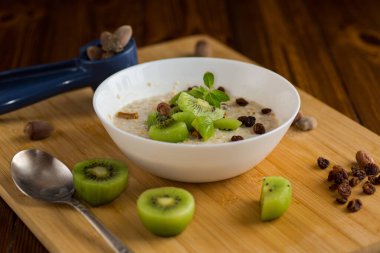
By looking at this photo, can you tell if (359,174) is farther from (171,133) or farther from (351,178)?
(171,133)

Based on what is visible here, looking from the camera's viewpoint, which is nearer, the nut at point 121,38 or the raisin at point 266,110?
the raisin at point 266,110

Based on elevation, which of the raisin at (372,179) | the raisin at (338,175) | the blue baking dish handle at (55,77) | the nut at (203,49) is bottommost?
the nut at (203,49)

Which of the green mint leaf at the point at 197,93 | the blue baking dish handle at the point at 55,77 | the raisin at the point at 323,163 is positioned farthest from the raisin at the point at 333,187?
the blue baking dish handle at the point at 55,77

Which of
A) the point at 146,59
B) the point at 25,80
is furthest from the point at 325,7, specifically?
the point at 25,80

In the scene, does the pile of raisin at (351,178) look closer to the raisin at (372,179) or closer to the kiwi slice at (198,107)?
the raisin at (372,179)

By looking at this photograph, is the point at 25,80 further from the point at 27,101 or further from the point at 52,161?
the point at 52,161

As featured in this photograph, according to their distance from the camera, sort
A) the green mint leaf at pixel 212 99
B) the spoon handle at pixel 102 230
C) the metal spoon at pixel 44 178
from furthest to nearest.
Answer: the green mint leaf at pixel 212 99
the metal spoon at pixel 44 178
the spoon handle at pixel 102 230

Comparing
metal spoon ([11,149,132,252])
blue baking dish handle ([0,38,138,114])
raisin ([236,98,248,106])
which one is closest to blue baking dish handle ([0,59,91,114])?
blue baking dish handle ([0,38,138,114])
